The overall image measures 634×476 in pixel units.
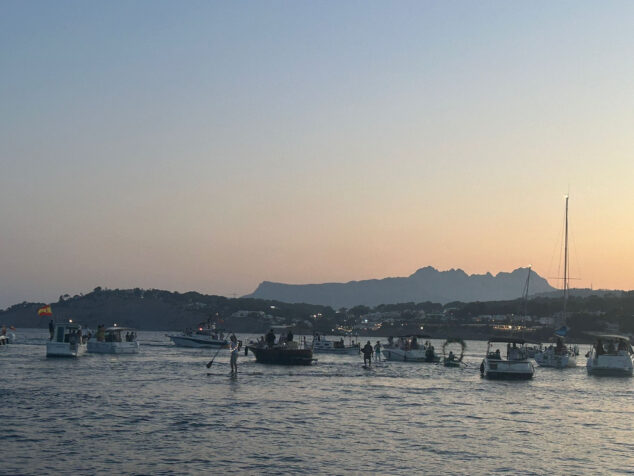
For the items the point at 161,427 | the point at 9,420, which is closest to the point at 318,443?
the point at 161,427

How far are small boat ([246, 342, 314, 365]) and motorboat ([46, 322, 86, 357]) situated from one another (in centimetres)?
1844

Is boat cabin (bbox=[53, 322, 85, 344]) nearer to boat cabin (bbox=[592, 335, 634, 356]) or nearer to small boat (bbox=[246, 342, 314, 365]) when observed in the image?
small boat (bbox=[246, 342, 314, 365])

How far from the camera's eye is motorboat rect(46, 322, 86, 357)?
72438 mm

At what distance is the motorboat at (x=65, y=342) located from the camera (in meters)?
72.4

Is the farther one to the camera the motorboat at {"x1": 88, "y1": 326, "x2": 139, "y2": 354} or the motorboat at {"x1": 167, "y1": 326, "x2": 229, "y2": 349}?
the motorboat at {"x1": 167, "y1": 326, "x2": 229, "y2": 349}

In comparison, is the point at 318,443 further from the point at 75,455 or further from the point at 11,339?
the point at 11,339

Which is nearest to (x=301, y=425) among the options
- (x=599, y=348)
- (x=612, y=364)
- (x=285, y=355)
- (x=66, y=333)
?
(x=285, y=355)

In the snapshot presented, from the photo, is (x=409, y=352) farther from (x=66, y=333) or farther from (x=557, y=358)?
(x=66, y=333)

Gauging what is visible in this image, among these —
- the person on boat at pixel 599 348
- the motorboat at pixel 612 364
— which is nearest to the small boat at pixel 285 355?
the motorboat at pixel 612 364

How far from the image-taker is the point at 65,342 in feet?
240

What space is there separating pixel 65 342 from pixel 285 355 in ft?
75.3

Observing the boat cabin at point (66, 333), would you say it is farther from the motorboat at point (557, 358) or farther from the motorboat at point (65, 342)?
the motorboat at point (557, 358)

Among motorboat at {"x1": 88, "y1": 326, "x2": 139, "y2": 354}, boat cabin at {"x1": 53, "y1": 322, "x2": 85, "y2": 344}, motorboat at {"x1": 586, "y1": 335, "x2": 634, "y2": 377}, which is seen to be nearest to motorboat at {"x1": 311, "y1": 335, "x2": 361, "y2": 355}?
motorboat at {"x1": 88, "y1": 326, "x2": 139, "y2": 354}

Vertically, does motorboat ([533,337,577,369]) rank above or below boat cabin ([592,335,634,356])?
below
